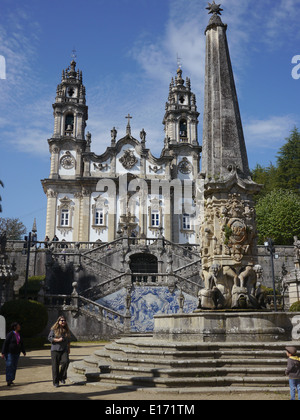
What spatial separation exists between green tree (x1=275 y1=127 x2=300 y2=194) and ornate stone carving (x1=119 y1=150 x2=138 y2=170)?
16076mm

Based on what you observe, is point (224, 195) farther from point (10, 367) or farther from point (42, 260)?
Answer: point (42, 260)

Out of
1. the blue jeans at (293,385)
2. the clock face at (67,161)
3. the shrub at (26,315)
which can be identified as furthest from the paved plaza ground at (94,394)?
the clock face at (67,161)

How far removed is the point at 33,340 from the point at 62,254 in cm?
1194

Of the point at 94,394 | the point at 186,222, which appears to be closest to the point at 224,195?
the point at 94,394

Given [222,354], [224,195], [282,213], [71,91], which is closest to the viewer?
[222,354]

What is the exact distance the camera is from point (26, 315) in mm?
16938

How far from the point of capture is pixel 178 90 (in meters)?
44.7

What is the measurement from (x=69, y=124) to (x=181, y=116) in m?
12.3

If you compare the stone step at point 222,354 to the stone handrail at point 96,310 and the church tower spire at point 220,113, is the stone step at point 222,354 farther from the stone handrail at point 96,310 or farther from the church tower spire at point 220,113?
the stone handrail at point 96,310

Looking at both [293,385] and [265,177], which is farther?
[265,177]

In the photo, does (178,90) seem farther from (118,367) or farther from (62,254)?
(118,367)

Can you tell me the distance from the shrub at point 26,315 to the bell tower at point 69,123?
23.2m

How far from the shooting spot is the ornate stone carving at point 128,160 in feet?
132
